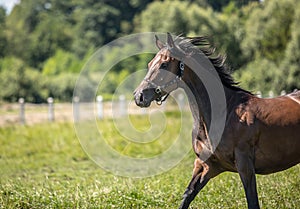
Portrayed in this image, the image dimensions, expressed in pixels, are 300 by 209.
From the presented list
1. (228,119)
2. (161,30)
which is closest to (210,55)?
(228,119)

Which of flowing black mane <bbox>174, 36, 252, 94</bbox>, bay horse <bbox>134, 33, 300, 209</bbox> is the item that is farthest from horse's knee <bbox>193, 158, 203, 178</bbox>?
flowing black mane <bbox>174, 36, 252, 94</bbox>

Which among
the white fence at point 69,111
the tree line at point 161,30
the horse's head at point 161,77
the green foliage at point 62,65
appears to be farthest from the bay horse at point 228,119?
the green foliage at point 62,65

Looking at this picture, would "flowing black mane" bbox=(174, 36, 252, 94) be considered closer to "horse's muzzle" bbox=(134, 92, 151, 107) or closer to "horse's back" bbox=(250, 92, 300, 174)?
"horse's back" bbox=(250, 92, 300, 174)

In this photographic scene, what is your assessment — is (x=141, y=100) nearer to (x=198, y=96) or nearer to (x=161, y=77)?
(x=161, y=77)

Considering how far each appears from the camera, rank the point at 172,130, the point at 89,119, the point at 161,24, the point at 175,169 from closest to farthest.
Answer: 1. the point at 175,169
2. the point at 172,130
3. the point at 89,119
4. the point at 161,24

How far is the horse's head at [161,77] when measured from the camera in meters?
5.98

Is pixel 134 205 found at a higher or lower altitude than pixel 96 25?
lower

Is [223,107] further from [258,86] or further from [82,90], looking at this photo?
[82,90]

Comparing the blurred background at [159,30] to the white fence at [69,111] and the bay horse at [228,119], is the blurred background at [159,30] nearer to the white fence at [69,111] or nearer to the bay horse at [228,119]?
the white fence at [69,111]

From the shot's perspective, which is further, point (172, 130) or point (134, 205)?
point (172, 130)

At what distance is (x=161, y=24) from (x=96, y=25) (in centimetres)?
2768

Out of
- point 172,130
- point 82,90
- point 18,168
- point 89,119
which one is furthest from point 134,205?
point 82,90

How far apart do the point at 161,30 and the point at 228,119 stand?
1271 inches

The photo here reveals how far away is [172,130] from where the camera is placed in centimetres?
1897
